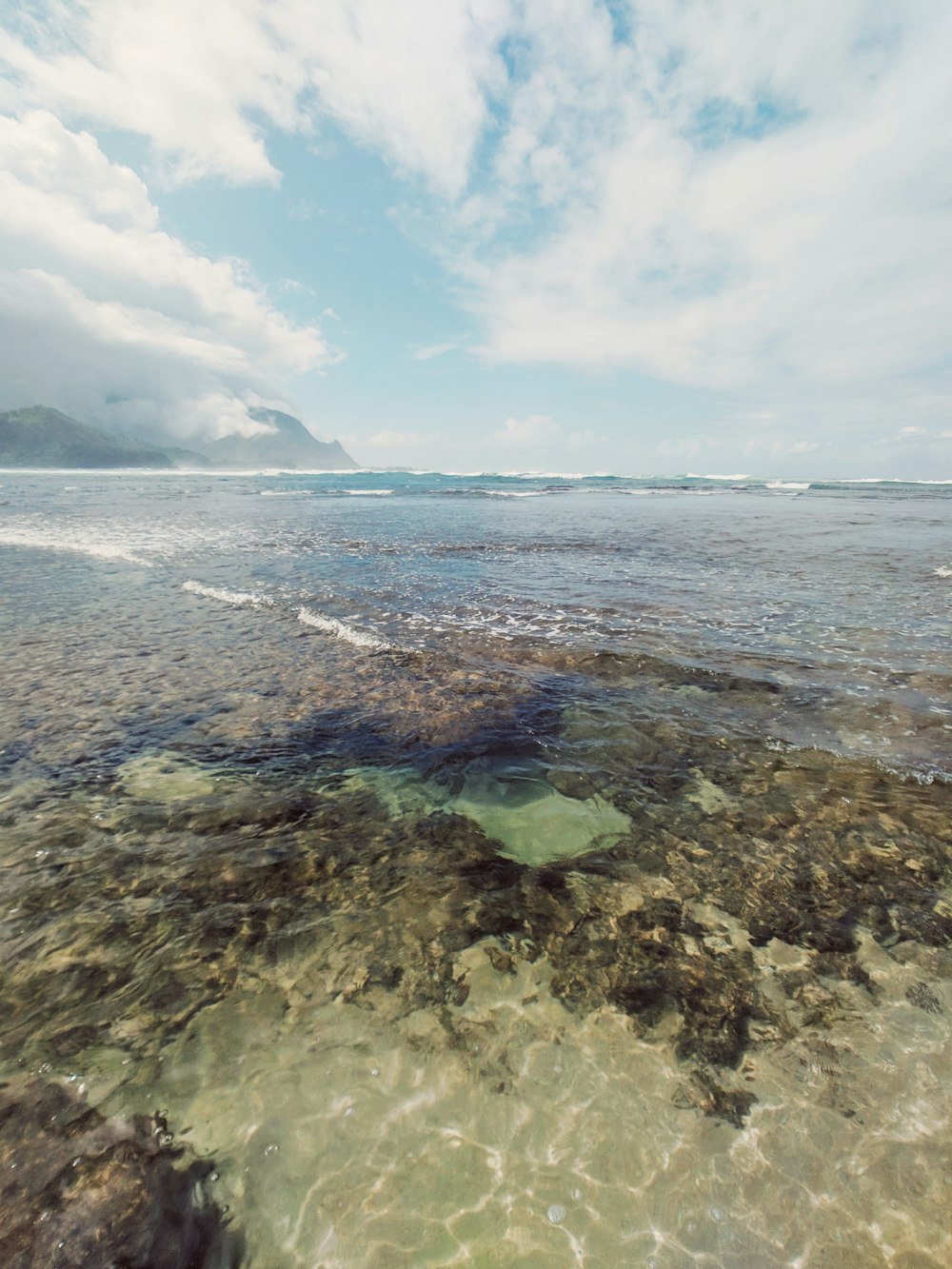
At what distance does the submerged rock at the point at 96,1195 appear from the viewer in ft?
9.39

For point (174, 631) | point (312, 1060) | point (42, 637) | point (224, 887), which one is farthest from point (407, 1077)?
point (42, 637)

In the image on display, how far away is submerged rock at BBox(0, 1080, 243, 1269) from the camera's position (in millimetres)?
2863

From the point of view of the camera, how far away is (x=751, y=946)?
4.67m

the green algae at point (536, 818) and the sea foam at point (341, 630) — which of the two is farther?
the sea foam at point (341, 630)

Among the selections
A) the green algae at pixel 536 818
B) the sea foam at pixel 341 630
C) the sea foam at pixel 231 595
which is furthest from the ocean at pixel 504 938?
the sea foam at pixel 231 595

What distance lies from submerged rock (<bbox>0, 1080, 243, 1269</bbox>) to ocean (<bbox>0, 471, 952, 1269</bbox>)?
0.14m

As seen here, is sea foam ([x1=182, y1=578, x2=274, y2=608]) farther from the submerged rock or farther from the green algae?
the submerged rock

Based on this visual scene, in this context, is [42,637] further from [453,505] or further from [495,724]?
[453,505]

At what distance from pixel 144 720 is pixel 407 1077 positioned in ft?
22.6

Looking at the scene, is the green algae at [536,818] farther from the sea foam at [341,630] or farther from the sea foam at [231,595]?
the sea foam at [231,595]

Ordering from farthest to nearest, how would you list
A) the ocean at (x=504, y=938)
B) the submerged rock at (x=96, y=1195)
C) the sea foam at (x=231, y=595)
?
the sea foam at (x=231, y=595) < the ocean at (x=504, y=938) < the submerged rock at (x=96, y=1195)

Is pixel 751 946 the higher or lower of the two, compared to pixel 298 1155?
higher

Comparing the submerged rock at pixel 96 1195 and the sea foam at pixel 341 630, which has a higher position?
the sea foam at pixel 341 630

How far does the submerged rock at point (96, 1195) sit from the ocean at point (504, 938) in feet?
0.46
